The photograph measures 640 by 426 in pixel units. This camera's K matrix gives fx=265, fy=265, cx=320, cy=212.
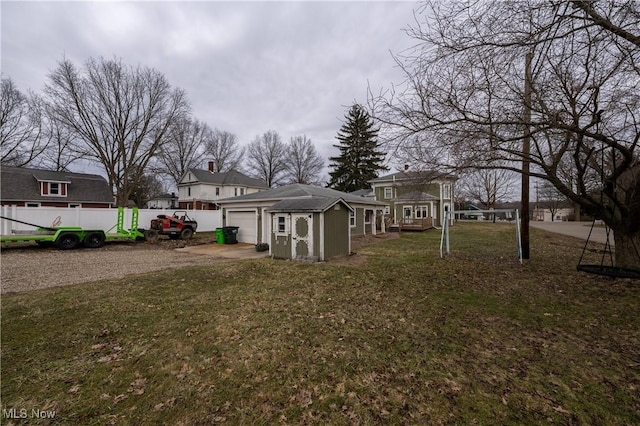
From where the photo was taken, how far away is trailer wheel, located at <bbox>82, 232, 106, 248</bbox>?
1278 centimetres

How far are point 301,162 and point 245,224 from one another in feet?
104

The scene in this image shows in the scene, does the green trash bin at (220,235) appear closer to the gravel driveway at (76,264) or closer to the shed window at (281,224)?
A: the gravel driveway at (76,264)

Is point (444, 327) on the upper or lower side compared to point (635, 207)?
lower

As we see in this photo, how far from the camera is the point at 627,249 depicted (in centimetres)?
643

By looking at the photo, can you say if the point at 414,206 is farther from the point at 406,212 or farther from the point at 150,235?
the point at 150,235

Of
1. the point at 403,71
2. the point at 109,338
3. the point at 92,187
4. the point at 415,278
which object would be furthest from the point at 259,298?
the point at 92,187

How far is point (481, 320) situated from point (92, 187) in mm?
33711

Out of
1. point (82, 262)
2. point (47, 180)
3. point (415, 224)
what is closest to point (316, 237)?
point (82, 262)

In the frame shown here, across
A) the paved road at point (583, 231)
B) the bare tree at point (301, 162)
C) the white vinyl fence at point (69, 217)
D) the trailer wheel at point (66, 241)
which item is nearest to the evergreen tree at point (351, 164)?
the bare tree at point (301, 162)

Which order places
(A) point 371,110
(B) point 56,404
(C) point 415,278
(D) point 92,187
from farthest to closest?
(D) point 92,187 → (C) point 415,278 → (A) point 371,110 → (B) point 56,404

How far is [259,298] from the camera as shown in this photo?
5773 millimetres

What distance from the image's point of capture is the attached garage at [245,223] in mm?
14662

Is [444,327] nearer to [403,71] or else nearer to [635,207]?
[403,71]

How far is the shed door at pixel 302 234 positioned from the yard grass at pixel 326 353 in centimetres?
327
